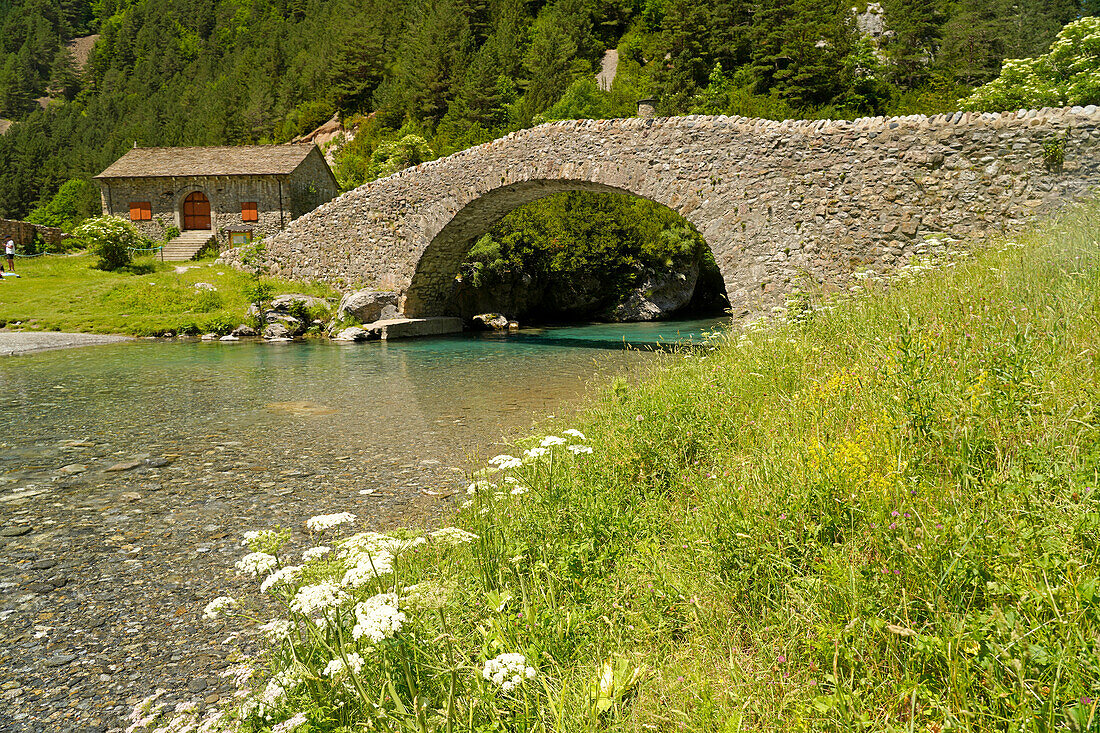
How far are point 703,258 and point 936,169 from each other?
17531mm

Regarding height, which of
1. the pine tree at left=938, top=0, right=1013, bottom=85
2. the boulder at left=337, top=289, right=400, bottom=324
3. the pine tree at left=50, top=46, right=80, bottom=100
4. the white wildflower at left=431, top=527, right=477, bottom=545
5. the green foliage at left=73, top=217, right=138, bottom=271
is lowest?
the white wildflower at left=431, top=527, right=477, bottom=545

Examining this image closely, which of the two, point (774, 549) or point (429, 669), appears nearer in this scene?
point (429, 669)

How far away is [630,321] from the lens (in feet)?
85.3

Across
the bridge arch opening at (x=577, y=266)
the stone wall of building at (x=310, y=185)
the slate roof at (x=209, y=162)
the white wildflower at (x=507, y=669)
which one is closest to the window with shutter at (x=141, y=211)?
the slate roof at (x=209, y=162)

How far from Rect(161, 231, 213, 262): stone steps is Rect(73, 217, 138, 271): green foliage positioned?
13.7 feet

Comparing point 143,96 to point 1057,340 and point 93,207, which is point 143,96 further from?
point 1057,340

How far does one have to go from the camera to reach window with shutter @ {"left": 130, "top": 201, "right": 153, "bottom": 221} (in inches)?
1214

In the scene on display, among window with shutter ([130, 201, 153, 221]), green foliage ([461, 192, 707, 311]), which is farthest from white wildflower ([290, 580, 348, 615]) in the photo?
window with shutter ([130, 201, 153, 221])

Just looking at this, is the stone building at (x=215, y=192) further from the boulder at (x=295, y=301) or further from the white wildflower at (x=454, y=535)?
the white wildflower at (x=454, y=535)

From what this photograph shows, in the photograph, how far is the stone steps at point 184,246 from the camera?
29.0 m

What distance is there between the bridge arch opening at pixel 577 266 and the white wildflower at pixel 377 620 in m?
18.0

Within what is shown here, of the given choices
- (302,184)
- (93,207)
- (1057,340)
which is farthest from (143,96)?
(1057,340)

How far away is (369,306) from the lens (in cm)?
1878

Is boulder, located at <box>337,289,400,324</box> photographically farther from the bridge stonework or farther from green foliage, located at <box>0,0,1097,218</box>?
green foliage, located at <box>0,0,1097,218</box>
